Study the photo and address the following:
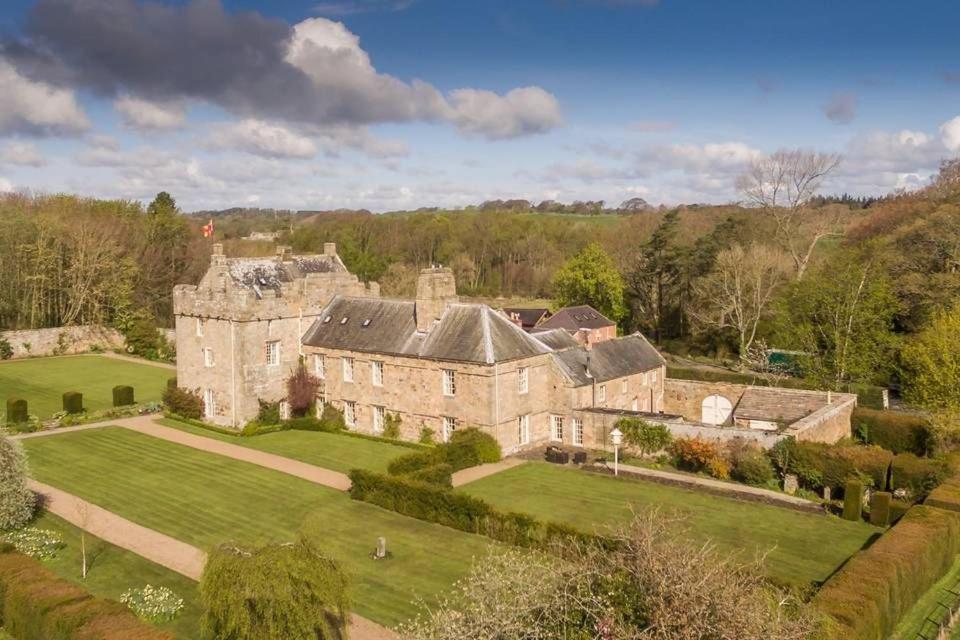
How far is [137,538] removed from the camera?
22344mm

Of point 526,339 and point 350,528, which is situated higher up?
point 526,339

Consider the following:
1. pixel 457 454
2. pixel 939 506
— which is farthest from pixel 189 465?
pixel 939 506

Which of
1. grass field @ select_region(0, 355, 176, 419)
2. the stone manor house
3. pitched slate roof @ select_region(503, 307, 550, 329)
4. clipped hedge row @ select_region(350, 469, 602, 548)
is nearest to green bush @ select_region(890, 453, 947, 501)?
the stone manor house

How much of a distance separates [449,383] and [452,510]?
9.96 metres

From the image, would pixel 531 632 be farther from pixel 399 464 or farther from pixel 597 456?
pixel 597 456

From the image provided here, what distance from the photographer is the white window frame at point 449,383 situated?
32.2m

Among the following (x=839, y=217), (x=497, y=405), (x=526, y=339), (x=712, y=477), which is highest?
(x=839, y=217)

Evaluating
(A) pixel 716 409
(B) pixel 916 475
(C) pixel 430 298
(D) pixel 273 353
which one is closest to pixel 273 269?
(D) pixel 273 353

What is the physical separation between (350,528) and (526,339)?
43.1 feet

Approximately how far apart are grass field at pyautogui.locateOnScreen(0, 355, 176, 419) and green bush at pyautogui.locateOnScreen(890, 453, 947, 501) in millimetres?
36631

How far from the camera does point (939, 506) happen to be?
71.5 feet

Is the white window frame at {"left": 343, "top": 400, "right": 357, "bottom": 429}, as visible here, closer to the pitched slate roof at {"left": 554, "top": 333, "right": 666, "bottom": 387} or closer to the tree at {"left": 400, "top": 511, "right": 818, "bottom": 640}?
the pitched slate roof at {"left": 554, "top": 333, "right": 666, "bottom": 387}

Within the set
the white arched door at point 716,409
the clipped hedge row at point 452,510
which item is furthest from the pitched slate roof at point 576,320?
the clipped hedge row at point 452,510

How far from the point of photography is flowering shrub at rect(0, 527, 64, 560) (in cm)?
2075
